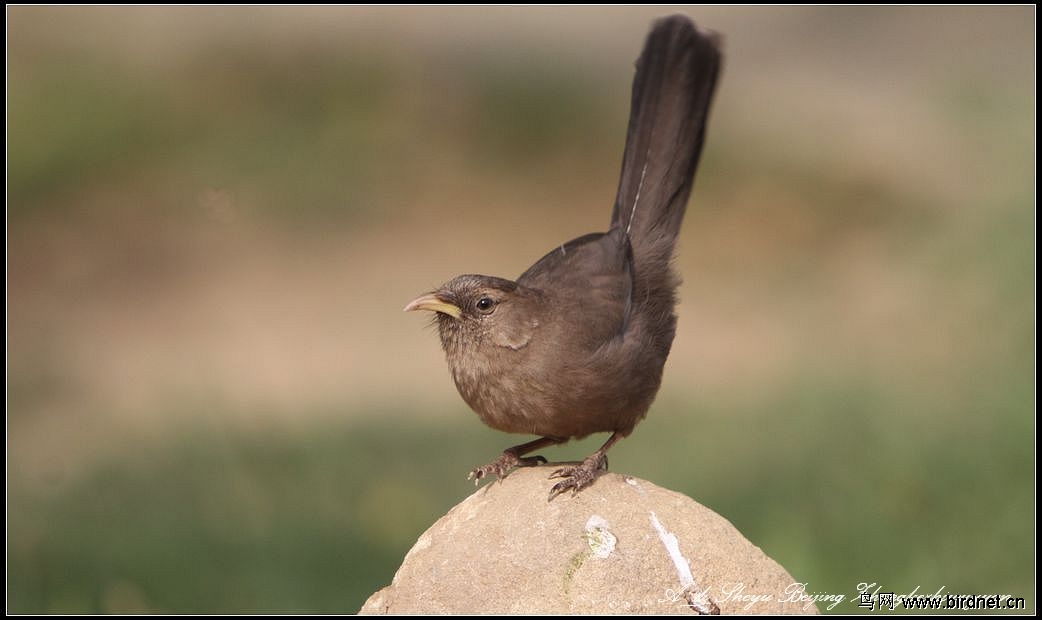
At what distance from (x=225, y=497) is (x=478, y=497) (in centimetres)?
363

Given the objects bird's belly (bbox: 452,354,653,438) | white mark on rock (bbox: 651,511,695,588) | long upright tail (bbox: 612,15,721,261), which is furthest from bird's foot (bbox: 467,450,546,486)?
long upright tail (bbox: 612,15,721,261)

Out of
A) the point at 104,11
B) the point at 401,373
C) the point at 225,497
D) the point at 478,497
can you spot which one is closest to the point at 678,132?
the point at 478,497

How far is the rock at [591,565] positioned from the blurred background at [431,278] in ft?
8.36

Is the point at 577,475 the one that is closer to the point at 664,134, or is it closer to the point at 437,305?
the point at 437,305

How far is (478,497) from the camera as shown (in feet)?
15.3

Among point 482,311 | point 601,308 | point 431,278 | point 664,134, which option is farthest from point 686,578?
point 431,278

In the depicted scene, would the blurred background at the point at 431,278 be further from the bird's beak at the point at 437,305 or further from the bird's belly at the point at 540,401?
the bird's belly at the point at 540,401

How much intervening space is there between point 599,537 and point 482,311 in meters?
1.18

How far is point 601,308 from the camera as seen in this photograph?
5.46 m

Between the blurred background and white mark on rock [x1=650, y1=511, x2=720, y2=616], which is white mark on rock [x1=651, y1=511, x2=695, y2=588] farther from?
the blurred background

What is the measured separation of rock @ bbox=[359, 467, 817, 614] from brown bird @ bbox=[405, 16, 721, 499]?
0.71 feet

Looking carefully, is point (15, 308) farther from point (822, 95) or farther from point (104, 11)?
point (822, 95)

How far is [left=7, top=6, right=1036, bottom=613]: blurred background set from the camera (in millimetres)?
7734

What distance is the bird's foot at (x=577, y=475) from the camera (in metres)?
4.52
